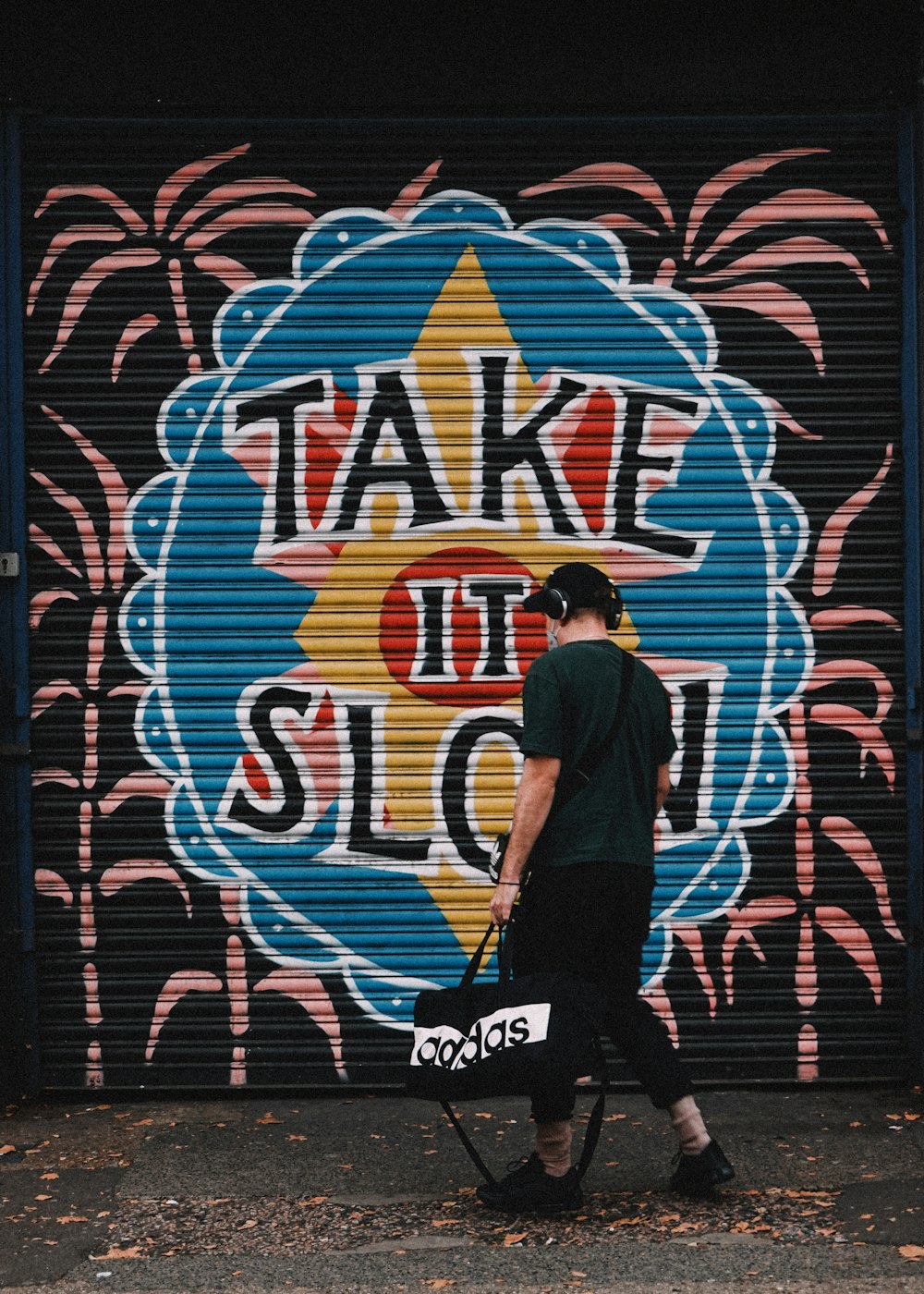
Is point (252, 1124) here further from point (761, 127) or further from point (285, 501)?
point (761, 127)

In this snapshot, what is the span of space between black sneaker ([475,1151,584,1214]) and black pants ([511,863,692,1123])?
0.21 meters

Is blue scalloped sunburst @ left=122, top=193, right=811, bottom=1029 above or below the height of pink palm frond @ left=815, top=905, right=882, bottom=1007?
above

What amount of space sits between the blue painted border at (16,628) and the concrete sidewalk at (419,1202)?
0.52m

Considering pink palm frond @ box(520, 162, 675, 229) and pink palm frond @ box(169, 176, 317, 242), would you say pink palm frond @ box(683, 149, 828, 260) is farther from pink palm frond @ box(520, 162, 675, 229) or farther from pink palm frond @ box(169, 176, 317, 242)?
pink palm frond @ box(169, 176, 317, 242)

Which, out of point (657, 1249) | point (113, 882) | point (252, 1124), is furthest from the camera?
point (113, 882)

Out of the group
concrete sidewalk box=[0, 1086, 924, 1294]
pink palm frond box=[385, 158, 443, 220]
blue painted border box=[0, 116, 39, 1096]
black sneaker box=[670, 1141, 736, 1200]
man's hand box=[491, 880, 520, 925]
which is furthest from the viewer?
pink palm frond box=[385, 158, 443, 220]

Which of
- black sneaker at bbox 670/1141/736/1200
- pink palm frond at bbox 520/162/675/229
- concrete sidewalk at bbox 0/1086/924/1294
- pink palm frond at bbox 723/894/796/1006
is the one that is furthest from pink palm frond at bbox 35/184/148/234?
black sneaker at bbox 670/1141/736/1200

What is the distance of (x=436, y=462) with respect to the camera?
629 centimetres

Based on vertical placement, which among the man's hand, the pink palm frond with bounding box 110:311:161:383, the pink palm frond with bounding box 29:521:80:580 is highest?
the pink palm frond with bounding box 110:311:161:383

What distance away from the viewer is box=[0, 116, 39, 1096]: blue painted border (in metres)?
6.19

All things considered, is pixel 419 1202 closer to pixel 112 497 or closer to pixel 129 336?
pixel 112 497

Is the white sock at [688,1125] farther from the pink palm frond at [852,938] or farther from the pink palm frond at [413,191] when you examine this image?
the pink palm frond at [413,191]

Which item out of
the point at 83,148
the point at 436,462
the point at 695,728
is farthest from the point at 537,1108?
the point at 83,148

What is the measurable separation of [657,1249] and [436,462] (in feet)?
10.7
